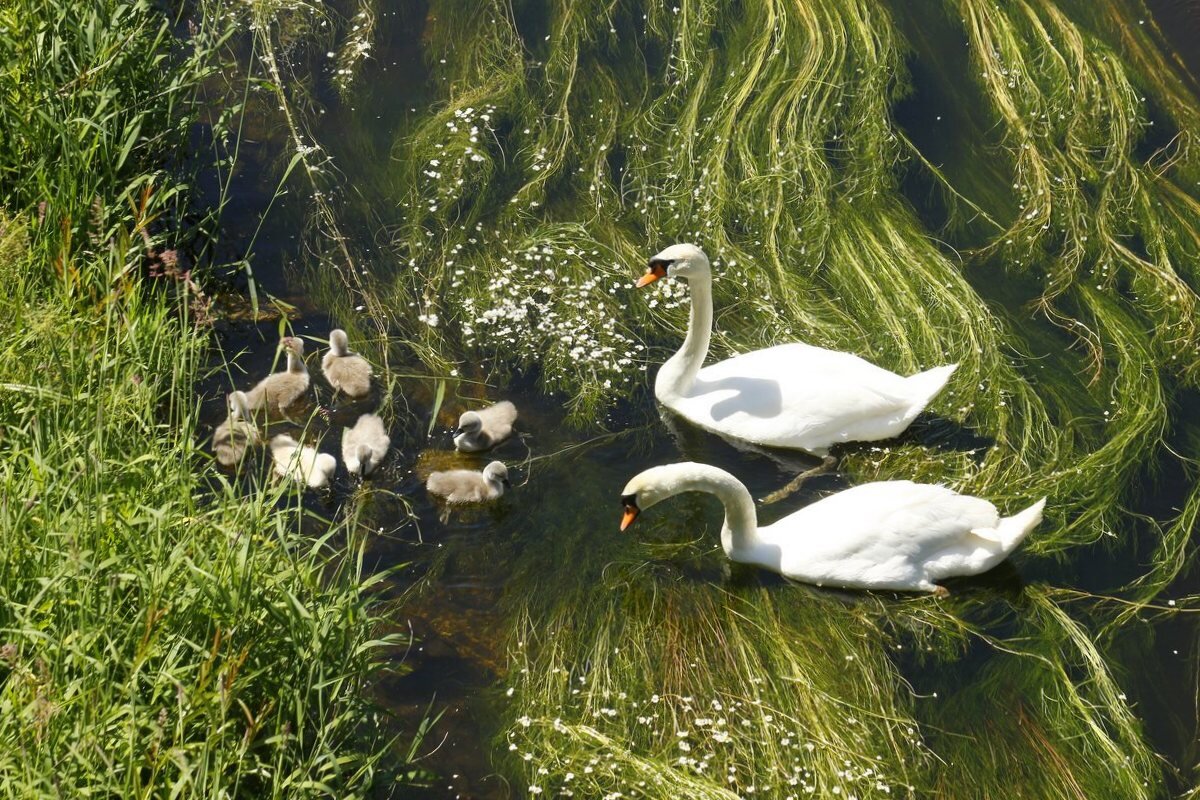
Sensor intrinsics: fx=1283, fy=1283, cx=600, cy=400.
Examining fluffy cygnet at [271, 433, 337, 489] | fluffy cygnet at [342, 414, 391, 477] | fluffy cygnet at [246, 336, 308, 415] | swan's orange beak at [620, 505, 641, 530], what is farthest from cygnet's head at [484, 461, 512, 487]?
fluffy cygnet at [246, 336, 308, 415]

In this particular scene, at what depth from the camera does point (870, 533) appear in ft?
19.9

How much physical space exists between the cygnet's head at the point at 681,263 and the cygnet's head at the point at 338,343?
1741 mm

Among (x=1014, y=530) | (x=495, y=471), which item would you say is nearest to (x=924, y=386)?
(x=1014, y=530)

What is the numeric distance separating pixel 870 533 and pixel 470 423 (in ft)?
6.96

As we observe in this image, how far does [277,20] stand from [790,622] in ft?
21.0

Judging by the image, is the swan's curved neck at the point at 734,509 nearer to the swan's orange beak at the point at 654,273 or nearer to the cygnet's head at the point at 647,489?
the cygnet's head at the point at 647,489

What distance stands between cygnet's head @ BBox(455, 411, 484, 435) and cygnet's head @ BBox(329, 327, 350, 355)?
87cm

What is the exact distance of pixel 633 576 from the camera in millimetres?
6309

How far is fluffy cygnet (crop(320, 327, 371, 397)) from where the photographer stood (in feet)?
23.1

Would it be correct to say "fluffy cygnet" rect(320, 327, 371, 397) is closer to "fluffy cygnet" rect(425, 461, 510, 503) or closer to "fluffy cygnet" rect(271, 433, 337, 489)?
"fluffy cygnet" rect(271, 433, 337, 489)

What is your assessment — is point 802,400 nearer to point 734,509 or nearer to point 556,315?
point 734,509

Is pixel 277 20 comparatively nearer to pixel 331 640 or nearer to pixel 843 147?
pixel 843 147

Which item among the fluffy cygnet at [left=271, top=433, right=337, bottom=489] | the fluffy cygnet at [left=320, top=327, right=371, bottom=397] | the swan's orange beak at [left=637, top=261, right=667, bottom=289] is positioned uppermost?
the swan's orange beak at [left=637, top=261, right=667, bottom=289]

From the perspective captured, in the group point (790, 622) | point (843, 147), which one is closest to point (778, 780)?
point (790, 622)
